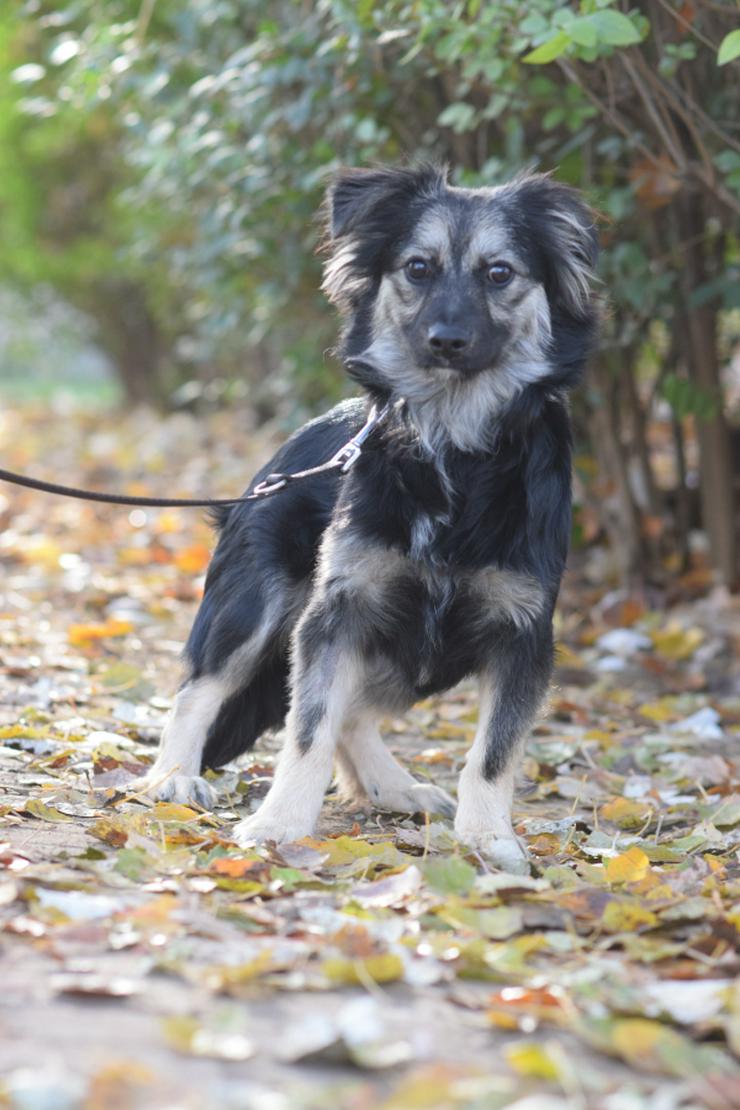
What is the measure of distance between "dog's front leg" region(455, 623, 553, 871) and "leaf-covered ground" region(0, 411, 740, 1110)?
0.42 ft

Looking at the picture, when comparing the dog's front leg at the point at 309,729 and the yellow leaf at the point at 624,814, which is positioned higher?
the dog's front leg at the point at 309,729

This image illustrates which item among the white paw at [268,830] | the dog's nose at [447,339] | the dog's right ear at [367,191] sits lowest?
the white paw at [268,830]

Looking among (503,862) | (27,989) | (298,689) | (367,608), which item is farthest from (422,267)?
(27,989)

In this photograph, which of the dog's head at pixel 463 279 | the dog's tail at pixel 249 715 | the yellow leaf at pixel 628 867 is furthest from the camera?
the dog's tail at pixel 249 715

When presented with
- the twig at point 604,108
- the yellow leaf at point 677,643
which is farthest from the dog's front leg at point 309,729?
the yellow leaf at point 677,643

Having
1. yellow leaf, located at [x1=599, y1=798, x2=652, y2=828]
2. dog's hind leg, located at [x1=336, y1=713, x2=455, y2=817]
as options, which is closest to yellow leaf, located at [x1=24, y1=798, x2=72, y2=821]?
dog's hind leg, located at [x1=336, y1=713, x2=455, y2=817]

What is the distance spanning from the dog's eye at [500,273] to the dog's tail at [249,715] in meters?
1.27

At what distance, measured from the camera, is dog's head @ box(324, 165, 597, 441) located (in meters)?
3.81

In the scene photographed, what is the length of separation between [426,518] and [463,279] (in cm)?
65

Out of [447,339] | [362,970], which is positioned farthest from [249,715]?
[362,970]

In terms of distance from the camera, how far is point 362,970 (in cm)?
250

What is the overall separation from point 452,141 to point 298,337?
90.2 inches

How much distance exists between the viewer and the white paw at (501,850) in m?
3.40

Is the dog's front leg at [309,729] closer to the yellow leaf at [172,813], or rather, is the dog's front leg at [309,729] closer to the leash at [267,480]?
the yellow leaf at [172,813]
